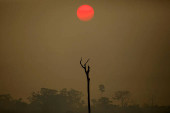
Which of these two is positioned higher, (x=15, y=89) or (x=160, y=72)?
(x=160, y=72)

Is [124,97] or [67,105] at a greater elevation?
[124,97]

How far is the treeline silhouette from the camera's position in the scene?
2.54 meters

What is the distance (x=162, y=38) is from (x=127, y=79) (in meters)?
0.74

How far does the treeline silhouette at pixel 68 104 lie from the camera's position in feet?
8.33

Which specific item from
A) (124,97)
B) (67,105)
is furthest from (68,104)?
(124,97)

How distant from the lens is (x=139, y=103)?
2.54m

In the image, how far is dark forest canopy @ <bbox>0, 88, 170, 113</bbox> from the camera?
254 centimetres

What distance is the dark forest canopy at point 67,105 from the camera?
254 cm

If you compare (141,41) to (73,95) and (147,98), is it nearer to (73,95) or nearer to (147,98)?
(147,98)

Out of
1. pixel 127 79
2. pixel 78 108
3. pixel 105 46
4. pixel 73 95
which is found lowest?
pixel 78 108

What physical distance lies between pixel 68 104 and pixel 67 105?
19 millimetres

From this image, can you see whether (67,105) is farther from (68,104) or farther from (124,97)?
(124,97)

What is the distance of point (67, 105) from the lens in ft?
8.43

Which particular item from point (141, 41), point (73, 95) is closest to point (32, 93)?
point (73, 95)
